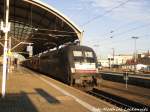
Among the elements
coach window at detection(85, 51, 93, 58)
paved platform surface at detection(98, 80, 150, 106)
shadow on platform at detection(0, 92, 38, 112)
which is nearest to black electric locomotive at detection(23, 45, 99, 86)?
coach window at detection(85, 51, 93, 58)

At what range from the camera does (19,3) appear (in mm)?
40219

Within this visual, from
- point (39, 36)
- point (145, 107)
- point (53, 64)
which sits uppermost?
point (39, 36)

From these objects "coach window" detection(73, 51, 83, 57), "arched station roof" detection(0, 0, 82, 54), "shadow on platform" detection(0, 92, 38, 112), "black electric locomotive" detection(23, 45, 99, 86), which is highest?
"arched station roof" detection(0, 0, 82, 54)

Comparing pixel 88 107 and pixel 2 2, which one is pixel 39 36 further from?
pixel 88 107

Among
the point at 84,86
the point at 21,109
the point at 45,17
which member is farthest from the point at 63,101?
the point at 45,17

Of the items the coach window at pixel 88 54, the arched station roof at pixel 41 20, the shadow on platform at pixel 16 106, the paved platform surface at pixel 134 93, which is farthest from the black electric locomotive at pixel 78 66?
the arched station roof at pixel 41 20

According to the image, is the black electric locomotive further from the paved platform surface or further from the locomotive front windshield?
the paved platform surface

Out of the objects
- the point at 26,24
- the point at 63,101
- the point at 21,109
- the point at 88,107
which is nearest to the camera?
the point at 21,109

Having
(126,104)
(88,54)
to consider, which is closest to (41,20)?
(88,54)

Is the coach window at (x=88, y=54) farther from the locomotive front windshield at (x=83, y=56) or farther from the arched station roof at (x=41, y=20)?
the arched station roof at (x=41, y=20)

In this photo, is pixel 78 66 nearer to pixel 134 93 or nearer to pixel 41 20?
pixel 134 93

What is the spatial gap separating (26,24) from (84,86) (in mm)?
28130

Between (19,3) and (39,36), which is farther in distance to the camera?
(39,36)

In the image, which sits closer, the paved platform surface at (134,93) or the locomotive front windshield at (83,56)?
the paved platform surface at (134,93)
